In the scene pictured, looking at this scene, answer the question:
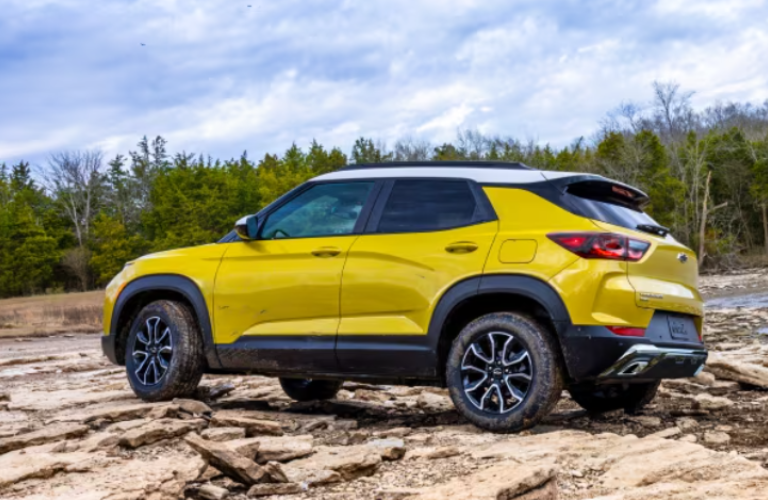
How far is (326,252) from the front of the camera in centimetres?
632

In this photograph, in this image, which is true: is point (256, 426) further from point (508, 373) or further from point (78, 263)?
point (78, 263)

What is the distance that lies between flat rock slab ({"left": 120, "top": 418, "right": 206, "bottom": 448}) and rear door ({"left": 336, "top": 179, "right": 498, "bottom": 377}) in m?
1.10

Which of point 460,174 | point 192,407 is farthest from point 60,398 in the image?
point 460,174

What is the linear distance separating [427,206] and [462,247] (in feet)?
1.63

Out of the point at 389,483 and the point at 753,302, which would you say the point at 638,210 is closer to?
the point at 389,483

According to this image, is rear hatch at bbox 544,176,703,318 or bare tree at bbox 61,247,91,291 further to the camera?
bare tree at bbox 61,247,91,291

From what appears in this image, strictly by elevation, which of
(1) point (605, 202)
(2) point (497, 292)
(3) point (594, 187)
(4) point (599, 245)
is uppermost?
(3) point (594, 187)

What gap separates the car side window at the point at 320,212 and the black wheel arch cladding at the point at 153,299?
0.78 meters

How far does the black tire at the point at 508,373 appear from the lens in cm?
549

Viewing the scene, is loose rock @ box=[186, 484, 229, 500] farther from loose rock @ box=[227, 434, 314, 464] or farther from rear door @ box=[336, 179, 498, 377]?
rear door @ box=[336, 179, 498, 377]

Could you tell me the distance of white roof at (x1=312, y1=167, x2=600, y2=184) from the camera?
598cm

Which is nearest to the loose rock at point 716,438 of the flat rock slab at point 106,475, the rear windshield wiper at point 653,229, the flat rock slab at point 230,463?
the rear windshield wiper at point 653,229

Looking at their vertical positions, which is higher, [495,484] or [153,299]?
[153,299]

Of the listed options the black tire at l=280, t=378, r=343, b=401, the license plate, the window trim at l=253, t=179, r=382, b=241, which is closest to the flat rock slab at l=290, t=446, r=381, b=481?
the window trim at l=253, t=179, r=382, b=241
